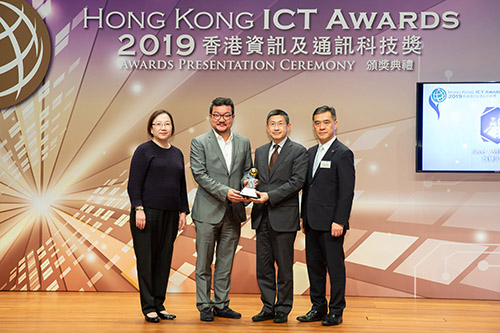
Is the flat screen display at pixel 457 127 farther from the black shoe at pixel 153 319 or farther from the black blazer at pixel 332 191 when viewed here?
the black shoe at pixel 153 319

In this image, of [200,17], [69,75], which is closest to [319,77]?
[200,17]

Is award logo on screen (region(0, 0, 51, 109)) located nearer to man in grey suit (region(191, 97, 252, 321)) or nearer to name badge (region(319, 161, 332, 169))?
man in grey suit (region(191, 97, 252, 321))

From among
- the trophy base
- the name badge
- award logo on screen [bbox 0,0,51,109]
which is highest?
award logo on screen [bbox 0,0,51,109]

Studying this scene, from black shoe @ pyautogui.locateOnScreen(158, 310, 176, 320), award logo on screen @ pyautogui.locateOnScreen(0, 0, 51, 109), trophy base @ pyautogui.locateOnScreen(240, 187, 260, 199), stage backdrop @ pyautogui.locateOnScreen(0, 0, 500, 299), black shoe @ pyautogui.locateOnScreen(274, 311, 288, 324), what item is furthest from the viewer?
award logo on screen @ pyautogui.locateOnScreen(0, 0, 51, 109)

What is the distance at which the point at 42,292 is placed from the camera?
4.83 metres

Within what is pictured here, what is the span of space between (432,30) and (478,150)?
3.71 ft

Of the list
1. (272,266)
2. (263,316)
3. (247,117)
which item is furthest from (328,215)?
(247,117)

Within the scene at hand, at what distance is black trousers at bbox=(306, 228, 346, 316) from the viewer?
143 inches

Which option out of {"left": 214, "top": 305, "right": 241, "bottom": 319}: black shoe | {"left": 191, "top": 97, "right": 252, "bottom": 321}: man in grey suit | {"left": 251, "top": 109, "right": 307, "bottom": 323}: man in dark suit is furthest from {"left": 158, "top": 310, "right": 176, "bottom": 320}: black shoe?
{"left": 251, "top": 109, "right": 307, "bottom": 323}: man in dark suit

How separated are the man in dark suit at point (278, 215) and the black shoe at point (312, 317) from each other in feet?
0.37

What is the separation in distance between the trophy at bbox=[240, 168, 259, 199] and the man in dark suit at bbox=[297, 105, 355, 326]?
0.42 m

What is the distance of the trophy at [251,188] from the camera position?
11.7 feet

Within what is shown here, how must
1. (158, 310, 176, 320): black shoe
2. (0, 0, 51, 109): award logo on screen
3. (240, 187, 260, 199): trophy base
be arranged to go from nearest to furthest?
(240, 187, 260, 199): trophy base < (158, 310, 176, 320): black shoe < (0, 0, 51, 109): award logo on screen

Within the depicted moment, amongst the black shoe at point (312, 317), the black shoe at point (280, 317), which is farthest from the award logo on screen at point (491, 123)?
the black shoe at point (280, 317)
